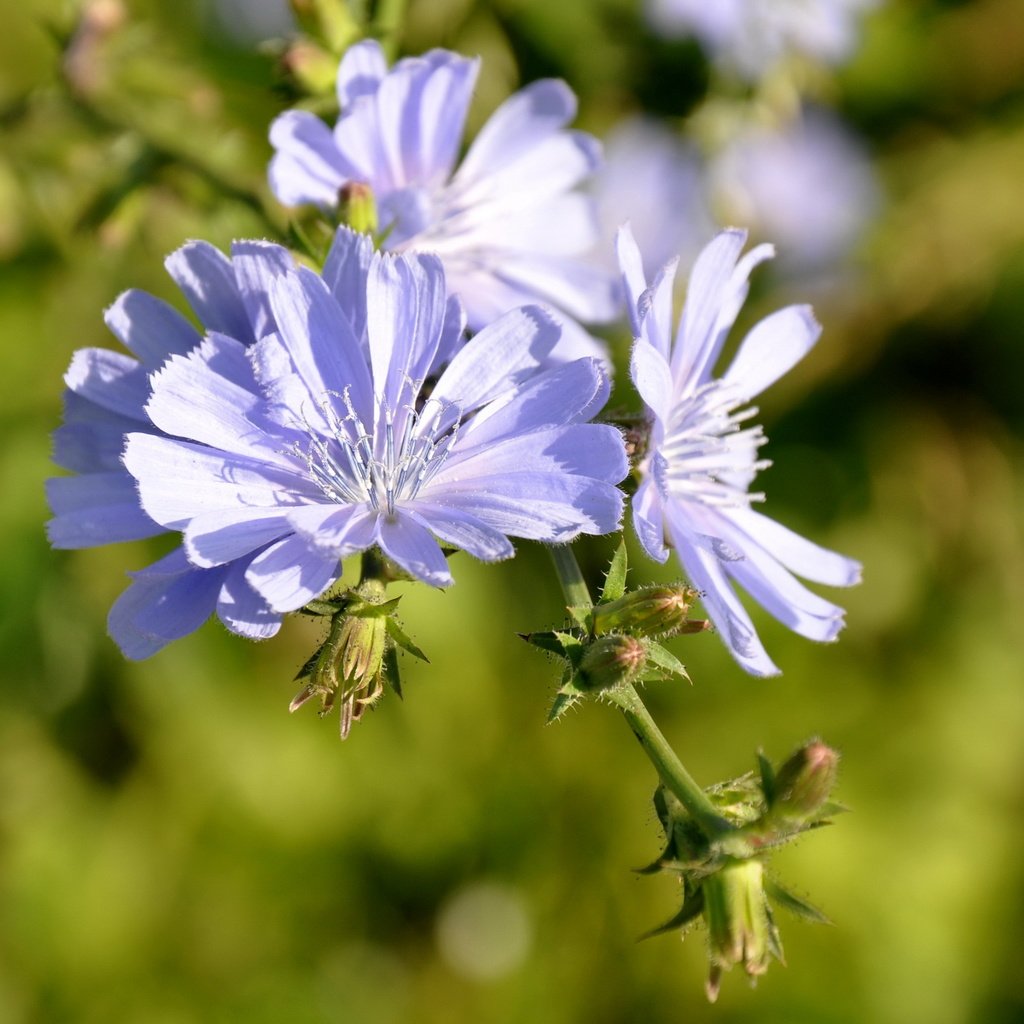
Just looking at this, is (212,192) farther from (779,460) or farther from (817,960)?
(817,960)

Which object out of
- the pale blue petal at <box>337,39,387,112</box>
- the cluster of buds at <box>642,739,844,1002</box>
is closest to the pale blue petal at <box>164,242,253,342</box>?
the pale blue petal at <box>337,39,387,112</box>

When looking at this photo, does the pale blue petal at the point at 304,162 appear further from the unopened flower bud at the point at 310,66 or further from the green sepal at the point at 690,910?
the green sepal at the point at 690,910

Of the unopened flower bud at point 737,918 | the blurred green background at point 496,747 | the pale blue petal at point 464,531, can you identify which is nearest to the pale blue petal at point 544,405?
the pale blue petal at point 464,531

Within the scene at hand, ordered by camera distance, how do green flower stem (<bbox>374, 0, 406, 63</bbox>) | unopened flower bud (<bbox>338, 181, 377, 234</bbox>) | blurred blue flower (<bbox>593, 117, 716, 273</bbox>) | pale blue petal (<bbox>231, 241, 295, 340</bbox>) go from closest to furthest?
pale blue petal (<bbox>231, 241, 295, 340</bbox>) < unopened flower bud (<bbox>338, 181, 377, 234</bbox>) < green flower stem (<bbox>374, 0, 406, 63</bbox>) < blurred blue flower (<bbox>593, 117, 716, 273</bbox>)

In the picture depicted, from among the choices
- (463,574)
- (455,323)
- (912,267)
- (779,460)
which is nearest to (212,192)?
(455,323)

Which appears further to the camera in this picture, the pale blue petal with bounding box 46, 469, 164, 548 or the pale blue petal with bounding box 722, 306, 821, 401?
the pale blue petal with bounding box 722, 306, 821, 401

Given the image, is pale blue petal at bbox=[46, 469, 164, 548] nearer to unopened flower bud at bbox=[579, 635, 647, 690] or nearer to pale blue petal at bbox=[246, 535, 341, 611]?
pale blue petal at bbox=[246, 535, 341, 611]
